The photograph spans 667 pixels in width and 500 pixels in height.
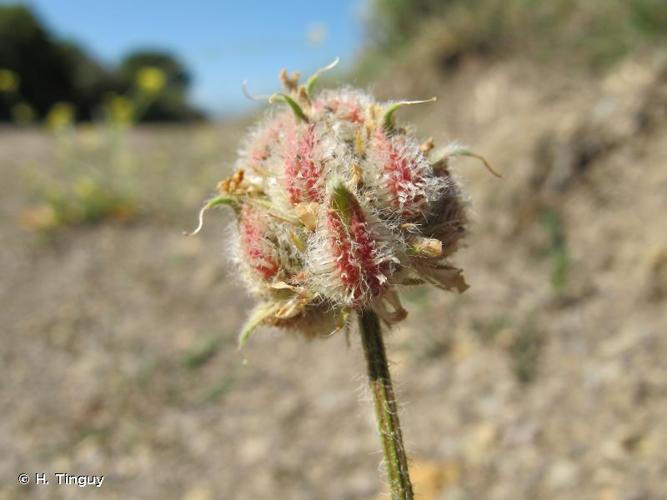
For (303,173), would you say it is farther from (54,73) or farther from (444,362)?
(54,73)

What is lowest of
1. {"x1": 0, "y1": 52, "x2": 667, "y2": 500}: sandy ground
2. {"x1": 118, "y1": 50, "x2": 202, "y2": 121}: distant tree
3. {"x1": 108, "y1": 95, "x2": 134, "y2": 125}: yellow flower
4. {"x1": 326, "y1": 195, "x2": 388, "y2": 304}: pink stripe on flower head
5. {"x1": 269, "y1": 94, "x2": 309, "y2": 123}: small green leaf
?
{"x1": 326, "y1": 195, "x2": 388, "y2": 304}: pink stripe on flower head

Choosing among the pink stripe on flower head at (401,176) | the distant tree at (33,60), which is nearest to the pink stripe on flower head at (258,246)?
the pink stripe on flower head at (401,176)

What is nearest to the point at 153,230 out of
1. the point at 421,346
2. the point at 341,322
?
the point at 421,346

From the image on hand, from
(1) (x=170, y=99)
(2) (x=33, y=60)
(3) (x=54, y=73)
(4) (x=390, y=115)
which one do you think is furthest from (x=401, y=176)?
(2) (x=33, y=60)

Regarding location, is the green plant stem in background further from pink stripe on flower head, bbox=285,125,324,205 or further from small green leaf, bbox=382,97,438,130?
small green leaf, bbox=382,97,438,130

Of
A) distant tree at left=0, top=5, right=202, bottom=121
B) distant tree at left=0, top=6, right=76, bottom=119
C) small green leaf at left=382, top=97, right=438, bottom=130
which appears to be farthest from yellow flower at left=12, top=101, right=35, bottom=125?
distant tree at left=0, top=6, right=76, bottom=119

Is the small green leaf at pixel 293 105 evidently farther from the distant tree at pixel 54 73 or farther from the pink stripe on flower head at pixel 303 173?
the distant tree at pixel 54 73
